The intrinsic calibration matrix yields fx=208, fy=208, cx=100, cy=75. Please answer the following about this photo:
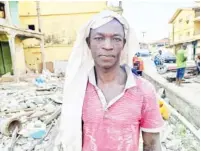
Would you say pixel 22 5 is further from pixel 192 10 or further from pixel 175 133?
pixel 175 133

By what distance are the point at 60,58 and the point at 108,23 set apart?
61.7ft

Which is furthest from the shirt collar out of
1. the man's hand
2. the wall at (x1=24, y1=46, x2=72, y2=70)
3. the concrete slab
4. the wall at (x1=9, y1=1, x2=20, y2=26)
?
the wall at (x1=24, y1=46, x2=72, y2=70)

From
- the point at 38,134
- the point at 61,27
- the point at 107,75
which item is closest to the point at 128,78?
the point at 107,75

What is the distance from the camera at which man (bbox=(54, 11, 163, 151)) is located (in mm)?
1358

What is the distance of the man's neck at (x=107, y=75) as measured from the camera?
4.87 ft

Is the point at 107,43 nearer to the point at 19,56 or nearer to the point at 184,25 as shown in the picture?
the point at 19,56

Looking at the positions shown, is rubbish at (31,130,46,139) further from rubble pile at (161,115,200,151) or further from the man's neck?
the man's neck

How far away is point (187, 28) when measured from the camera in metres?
25.0

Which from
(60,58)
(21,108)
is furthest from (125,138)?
(60,58)

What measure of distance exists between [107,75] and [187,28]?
26.4m

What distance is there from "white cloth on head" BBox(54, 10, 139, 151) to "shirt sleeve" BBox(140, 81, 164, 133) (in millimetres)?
286

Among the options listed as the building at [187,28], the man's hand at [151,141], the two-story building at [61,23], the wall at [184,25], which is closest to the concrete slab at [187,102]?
the man's hand at [151,141]

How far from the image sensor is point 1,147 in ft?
15.3

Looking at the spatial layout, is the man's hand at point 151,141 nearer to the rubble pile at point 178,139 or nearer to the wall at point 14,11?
the rubble pile at point 178,139
